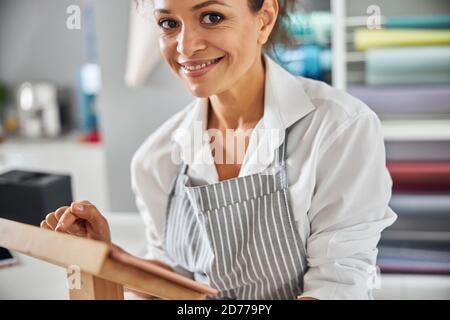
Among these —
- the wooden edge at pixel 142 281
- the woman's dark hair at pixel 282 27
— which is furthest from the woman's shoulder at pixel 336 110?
the wooden edge at pixel 142 281

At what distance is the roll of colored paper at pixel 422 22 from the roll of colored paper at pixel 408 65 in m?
0.05

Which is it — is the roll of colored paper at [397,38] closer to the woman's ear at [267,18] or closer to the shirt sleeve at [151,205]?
the woman's ear at [267,18]

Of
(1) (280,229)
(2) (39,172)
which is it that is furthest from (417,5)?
(2) (39,172)

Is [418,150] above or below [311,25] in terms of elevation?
below

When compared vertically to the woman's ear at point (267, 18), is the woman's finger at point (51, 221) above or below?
below

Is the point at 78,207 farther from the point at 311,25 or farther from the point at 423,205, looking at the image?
the point at 423,205

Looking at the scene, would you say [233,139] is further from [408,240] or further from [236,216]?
[408,240]

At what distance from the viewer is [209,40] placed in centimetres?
92

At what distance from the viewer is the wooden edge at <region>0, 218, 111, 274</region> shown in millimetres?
686

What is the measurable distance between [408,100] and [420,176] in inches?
6.9

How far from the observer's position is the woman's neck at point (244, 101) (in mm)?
991

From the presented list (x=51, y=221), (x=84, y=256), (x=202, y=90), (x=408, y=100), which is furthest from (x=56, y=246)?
(x=408, y=100)

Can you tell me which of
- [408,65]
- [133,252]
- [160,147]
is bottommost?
[133,252]

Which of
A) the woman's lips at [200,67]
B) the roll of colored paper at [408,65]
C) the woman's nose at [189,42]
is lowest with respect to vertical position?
the roll of colored paper at [408,65]
